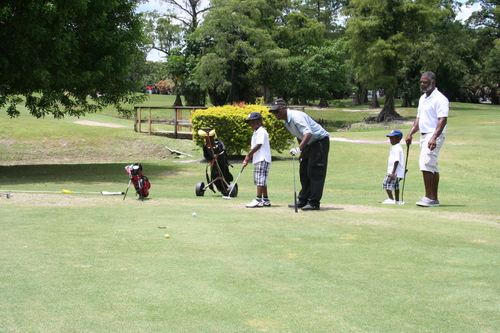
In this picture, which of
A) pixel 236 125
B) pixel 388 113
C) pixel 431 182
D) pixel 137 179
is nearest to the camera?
pixel 431 182

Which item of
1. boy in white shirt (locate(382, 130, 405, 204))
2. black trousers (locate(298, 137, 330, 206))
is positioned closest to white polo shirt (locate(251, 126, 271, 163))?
black trousers (locate(298, 137, 330, 206))

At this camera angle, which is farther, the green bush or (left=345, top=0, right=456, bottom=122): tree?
(left=345, top=0, right=456, bottom=122): tree

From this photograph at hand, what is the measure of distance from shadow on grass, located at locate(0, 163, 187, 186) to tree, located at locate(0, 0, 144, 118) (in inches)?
93.1

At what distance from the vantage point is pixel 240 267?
5.64 meters

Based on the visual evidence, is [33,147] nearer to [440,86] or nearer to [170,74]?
[170,74]

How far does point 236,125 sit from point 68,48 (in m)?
8.14

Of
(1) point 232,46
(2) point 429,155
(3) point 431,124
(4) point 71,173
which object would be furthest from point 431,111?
(1) point 232,46

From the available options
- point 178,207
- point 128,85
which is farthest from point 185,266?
point 128,85

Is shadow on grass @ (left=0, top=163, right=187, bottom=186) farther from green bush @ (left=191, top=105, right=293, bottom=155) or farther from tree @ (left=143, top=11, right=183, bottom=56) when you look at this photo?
tree @ (left=143, top=11, right=183, bottom=56)

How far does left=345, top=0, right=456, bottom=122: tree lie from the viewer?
1740 inches

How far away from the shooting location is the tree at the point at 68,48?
53.6 feet

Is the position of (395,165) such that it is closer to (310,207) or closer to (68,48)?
(310,207)

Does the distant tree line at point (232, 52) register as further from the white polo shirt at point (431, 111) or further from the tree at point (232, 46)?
the white polo shirt at point (431, 111)

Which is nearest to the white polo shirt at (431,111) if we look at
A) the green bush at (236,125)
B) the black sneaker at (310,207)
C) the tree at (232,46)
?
the black sneaker at (310,207)
